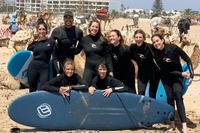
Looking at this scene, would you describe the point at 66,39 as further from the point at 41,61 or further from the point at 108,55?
the point at 108,55

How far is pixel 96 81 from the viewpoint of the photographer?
18.1 ft

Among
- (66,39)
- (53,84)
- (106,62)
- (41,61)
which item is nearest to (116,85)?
(106,62)

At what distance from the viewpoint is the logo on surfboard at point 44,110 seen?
5.41 metres

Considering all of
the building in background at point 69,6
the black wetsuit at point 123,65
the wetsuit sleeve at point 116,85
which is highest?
the black wetsuit at point 123,65

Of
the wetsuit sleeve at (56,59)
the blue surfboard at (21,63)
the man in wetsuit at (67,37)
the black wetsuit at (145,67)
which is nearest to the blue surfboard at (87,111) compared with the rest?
the black wetsuit at (145,67)

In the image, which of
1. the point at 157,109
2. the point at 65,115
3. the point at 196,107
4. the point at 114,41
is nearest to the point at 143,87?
the point at 157,109

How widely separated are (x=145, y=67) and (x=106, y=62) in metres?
0.59

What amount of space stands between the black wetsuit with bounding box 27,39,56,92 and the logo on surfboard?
383 mm

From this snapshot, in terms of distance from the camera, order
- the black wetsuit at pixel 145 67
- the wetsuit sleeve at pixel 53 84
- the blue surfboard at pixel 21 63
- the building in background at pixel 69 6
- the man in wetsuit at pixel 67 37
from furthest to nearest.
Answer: the building in background at pixel 69 6
the blue surfboard at pixel 21 63
the man in wetsuit at pixel 67 37
the black wetsuit at pixel 145 67
the wetsuit sleeve at pixel 53 84

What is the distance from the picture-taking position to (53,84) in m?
5.36

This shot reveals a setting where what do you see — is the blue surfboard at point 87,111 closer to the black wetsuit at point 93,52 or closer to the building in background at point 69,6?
the black wetsuit at point 93,52

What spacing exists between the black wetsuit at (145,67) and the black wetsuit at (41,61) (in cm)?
117

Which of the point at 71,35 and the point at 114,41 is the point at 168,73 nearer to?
the point at 114,41

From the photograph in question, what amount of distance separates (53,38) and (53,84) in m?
0.73
